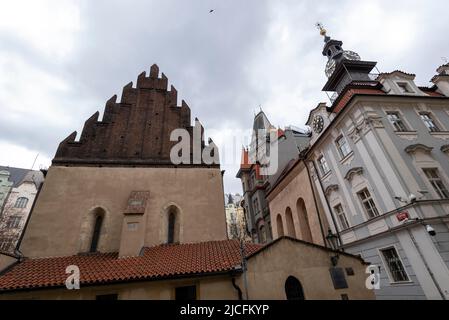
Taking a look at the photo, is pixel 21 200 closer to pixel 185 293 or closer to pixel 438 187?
pixel 185 293

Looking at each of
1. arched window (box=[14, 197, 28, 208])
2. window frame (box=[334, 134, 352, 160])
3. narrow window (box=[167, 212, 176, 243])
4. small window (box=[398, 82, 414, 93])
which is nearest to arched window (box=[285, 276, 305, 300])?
narrow window (box=[167, 212, 176, 243])

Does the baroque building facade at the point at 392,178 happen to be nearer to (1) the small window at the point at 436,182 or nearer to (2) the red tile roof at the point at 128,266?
(1) the small window at the point at 436,182

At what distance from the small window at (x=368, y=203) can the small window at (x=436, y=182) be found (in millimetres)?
2937

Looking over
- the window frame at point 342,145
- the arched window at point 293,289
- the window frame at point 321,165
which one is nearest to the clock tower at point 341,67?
the window frame at point 342,145

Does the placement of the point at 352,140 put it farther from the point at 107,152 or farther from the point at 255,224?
the point at 255,224

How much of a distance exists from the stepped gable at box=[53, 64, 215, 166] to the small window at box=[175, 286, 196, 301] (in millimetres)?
8023

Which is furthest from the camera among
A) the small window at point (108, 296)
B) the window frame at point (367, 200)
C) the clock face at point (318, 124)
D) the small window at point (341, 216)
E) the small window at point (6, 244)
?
the small window at point (6, 244)

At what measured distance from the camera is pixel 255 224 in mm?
29188

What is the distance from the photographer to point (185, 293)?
8.28 metres

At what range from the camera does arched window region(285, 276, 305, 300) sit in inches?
327

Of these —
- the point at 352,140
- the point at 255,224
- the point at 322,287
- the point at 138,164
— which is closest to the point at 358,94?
the point at 352,140

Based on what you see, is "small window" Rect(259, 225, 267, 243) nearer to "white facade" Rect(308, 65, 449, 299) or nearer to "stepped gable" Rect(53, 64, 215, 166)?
"white facade" Rect(308, 65, 449, 299)

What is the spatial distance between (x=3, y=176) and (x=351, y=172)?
179 feet

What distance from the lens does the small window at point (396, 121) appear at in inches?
524
